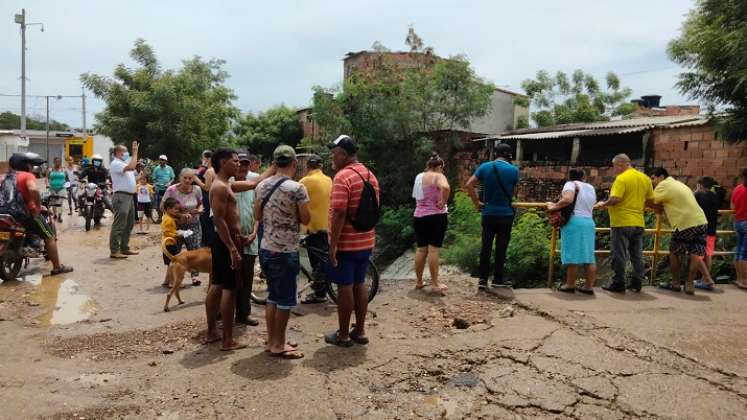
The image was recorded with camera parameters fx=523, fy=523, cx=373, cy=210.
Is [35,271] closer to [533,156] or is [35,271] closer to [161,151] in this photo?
[161,151]

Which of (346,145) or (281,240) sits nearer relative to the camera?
(281,240)

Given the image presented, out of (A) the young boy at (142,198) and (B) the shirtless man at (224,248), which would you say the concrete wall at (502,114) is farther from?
(B) the shirtless man at (224,248)

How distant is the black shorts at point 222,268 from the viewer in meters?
4.57

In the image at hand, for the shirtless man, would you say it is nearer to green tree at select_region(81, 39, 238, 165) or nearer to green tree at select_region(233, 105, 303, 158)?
green tree at select_region(81, 39, 238, 165)

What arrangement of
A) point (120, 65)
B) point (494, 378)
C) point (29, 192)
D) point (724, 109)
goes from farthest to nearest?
point (120, 65)
point (724, 109)
point (29, 192)
point (494, 378)

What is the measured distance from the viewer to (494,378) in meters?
4.11

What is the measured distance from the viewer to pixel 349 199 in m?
4.42

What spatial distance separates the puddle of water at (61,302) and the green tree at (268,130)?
3089 centimetres

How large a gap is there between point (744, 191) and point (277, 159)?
688 cm

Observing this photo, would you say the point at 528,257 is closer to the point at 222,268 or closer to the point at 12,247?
the point at 222,268

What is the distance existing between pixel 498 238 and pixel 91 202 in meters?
10.1

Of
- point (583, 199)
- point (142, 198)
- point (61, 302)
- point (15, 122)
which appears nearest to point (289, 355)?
point (61, 302)

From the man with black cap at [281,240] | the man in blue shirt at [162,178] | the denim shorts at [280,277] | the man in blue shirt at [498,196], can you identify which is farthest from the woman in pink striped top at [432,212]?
the man in blue shirt at [162,178]

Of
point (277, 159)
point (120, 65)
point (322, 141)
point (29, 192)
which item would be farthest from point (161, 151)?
point (277, 159)
